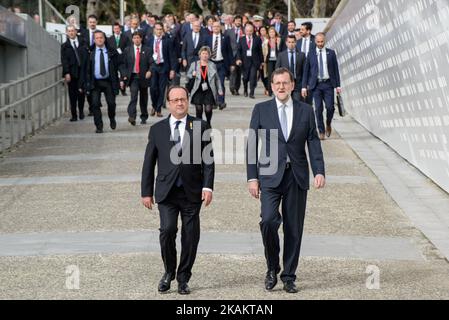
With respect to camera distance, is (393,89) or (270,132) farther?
(393,89)

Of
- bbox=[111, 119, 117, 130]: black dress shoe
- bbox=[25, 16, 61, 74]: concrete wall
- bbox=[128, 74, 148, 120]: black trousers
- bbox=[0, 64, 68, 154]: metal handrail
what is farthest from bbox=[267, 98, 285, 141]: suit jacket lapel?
bbox=[25, 16, 61, 74]: concrete wall

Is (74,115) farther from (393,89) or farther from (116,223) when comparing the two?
(116,223)

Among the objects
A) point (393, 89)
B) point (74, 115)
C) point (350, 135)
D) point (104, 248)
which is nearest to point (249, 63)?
point (74, 115)

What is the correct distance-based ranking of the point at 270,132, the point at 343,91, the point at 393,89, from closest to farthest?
the point at 270,132, the point at 393,89, the point at 343,91

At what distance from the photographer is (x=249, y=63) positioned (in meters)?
28.9

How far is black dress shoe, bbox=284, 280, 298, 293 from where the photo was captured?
850 centimetres

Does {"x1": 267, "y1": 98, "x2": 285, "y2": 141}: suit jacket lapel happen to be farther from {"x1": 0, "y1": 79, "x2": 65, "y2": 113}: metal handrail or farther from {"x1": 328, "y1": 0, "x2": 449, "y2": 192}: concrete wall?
{"x1": 0, "y1": 79, "x2": 65, "y2": 113}: metal handrail

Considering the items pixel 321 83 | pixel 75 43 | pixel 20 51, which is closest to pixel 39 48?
pixel 20 51

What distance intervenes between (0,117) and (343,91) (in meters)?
10.2

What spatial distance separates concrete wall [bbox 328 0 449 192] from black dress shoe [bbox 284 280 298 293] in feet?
17.1

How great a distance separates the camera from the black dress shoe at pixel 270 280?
8.56 metres

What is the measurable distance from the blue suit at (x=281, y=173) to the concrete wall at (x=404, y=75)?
4706 millimetres

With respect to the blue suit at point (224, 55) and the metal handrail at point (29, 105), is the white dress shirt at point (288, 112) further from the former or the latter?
the blue suit at point (224, 55)

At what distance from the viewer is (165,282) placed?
8516 mm
